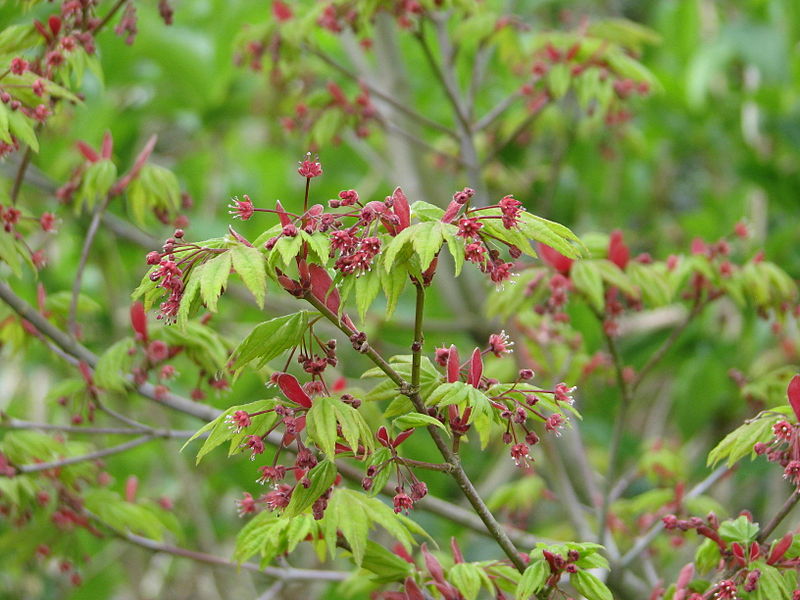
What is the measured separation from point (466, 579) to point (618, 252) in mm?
760

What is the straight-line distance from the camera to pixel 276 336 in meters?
1.07

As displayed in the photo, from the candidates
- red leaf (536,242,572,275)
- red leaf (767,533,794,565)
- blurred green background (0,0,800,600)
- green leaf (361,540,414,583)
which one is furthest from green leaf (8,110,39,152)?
blurred green background (0,0,800,600)

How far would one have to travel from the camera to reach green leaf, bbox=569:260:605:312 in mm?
1612

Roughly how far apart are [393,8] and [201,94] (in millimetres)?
1275

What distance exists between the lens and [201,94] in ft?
10.3

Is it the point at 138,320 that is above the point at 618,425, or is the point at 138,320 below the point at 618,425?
above

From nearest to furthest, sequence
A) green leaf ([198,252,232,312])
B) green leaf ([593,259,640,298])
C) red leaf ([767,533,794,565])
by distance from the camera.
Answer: green leaf ([198,252,232,312]) → red leaf ([767,533,794,565]) → green leaf ([593,259,640,298])

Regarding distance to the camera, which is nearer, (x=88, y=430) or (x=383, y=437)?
(x=383, y=437)

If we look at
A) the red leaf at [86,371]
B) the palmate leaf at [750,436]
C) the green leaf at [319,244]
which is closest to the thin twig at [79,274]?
the red leaf at [86,371]

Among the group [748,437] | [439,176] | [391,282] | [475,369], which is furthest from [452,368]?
[439,176]

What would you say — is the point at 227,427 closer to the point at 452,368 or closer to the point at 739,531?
the point at 452,368

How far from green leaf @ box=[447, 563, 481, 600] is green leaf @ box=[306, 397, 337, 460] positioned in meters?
0.29

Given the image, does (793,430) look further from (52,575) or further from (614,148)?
(52,575)

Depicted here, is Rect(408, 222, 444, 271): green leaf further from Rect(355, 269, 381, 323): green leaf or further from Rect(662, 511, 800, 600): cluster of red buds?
Rect(662, 511, 800, 600): cluster of red buds
